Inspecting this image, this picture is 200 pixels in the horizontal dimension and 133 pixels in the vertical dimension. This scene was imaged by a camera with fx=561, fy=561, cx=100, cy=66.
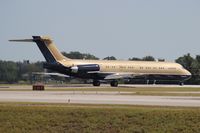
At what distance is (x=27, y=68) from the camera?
185 metres

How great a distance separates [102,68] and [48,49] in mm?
10849

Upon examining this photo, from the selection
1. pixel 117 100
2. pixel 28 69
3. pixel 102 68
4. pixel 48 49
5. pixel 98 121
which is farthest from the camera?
pixel 28 69

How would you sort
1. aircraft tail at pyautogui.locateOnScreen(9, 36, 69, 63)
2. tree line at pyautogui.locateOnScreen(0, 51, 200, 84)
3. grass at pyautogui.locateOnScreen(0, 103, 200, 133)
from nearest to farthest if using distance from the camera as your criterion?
1. grass at pyautogui.locateOnScreen(0, 103, 200, 133)
2. aircraft tail at pyautogui.locateOnScreen(9, 36, 69, 63)
3. tree line at pyautogui.locateOnScreen(0, 51, 200, 84)

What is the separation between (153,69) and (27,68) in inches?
3354

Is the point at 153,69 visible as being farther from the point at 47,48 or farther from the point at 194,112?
the point at 194,112

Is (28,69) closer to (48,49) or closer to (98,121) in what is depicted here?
(48,49)

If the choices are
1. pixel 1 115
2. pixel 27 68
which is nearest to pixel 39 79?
pixel 27 68

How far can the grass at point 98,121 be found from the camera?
103 ft

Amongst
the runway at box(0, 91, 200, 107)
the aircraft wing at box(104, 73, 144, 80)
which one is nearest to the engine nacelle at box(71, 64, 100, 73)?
the aircraft wing at box(104, 73, 144, 80)

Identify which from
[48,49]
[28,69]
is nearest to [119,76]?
[48,49]

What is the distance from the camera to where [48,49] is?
9812 cm

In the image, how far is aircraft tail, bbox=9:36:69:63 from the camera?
97.9 m

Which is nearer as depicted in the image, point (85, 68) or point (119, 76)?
point (85, 68)

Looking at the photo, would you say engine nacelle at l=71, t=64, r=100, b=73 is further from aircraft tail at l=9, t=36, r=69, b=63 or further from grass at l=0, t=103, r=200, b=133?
grass at l=0, t=103, r=200, b=133
